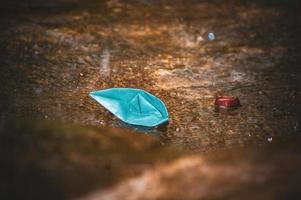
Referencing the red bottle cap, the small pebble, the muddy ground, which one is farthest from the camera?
the small pebble

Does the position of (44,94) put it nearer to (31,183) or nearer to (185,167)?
(31,183)

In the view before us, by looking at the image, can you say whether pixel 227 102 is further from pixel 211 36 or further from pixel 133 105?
pixel 211 36

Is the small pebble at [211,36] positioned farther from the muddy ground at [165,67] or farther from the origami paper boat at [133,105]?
the origami paper boat at [133,105]

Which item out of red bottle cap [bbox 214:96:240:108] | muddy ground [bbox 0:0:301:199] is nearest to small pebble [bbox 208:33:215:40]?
muddy ground [bbox 0:0:301:199]

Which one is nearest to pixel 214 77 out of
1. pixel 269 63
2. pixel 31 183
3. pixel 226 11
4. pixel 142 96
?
pixel 269 63

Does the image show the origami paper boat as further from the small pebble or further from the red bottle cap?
the small pebble

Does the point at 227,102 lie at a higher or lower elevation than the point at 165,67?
lower

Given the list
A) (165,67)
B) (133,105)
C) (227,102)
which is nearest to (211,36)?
(165,67)
